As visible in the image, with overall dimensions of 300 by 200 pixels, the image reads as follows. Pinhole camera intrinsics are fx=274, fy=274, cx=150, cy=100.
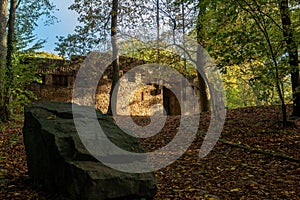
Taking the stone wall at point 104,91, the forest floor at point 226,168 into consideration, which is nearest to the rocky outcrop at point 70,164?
the forest floor at point 226,168

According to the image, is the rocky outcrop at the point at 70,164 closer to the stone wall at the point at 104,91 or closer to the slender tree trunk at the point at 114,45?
the slender tree trunk at the point at 114,45

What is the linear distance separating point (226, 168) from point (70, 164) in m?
3.22

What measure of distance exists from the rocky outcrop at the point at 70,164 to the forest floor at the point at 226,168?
364 mm

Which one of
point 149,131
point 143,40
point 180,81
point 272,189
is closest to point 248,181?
point 272,189

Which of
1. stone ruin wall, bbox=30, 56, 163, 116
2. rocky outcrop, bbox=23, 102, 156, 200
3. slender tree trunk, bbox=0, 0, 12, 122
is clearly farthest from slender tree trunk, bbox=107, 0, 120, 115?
rocky outcrop, bbox=23, 102, 156, 200

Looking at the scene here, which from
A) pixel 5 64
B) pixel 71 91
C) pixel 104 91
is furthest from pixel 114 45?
pixel 104 91

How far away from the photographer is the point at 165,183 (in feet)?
15.0

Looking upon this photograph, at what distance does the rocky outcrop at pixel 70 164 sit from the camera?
10.7 feet

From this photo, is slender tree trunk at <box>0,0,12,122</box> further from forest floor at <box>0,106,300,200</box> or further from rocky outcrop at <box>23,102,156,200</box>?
rocky outcrop at <box>23,102,156,200</box>

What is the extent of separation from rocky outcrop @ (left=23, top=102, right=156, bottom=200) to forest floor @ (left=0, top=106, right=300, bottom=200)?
36cm

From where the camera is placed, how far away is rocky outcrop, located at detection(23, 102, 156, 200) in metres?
3.27

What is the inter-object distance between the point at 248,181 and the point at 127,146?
219cm

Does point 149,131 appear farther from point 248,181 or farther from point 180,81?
point 180,81

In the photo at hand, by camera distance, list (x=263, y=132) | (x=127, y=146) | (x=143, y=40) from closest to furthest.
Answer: (x=127, y=146)
(x=263, y=132)
(x=143, y=40)
